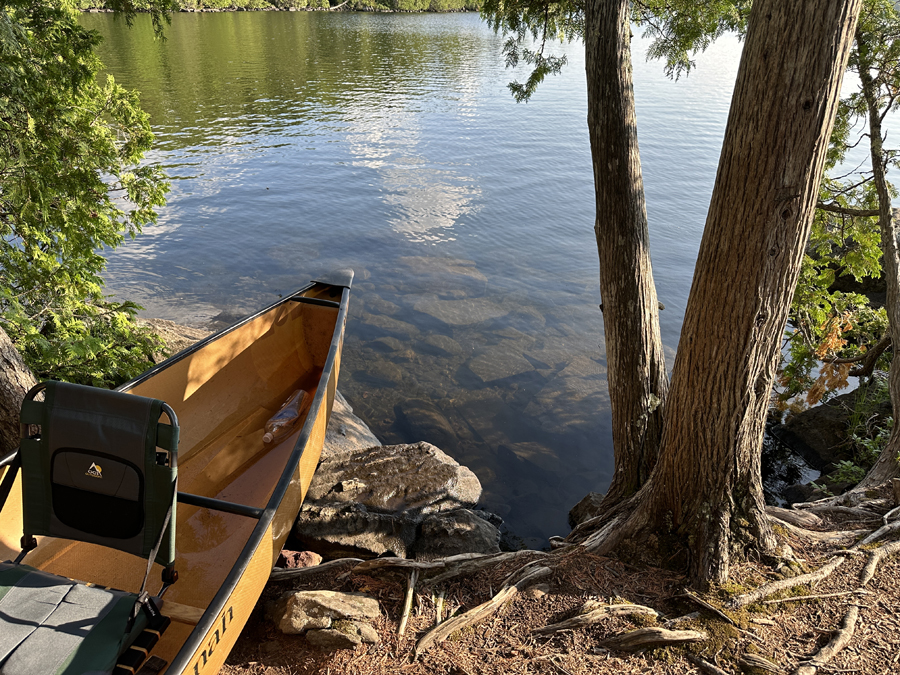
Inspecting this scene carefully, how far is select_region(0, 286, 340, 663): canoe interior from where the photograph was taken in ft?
11.6

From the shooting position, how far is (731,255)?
276 cm

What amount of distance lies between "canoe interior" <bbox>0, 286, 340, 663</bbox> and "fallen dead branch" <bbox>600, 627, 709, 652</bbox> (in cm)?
189

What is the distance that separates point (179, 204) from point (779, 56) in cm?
1420

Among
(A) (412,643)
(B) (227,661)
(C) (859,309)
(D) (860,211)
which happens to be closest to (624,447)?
(A) (412,643)

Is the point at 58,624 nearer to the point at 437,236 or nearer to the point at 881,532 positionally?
the point at 881,532

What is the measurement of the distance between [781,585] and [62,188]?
528 centimetres

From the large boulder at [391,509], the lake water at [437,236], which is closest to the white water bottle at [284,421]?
the large boulder at [391,509]

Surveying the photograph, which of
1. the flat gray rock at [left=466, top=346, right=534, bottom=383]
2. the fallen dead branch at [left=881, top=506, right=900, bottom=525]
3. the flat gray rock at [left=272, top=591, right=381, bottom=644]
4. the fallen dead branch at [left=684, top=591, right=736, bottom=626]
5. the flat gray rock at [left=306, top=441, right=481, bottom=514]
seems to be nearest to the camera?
the fallen dead branch at [left=684, top=591, right=736, bottom=626]

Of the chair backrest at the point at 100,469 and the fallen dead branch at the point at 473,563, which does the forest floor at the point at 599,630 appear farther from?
the chair backrest at the point at 100,469

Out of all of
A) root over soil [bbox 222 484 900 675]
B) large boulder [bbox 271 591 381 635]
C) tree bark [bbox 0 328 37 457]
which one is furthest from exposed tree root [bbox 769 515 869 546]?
tree bark [bbox 0 328 37 457]

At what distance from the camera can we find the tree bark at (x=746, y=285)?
2445 mm

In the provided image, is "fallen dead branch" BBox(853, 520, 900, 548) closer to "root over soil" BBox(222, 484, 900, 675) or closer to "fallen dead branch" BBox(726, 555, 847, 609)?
"root over soil" BBox(222, 484, 900, 675)

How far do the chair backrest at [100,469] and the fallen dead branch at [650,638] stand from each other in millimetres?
2223

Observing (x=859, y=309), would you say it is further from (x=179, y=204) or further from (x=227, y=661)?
(x=179, y=204)
